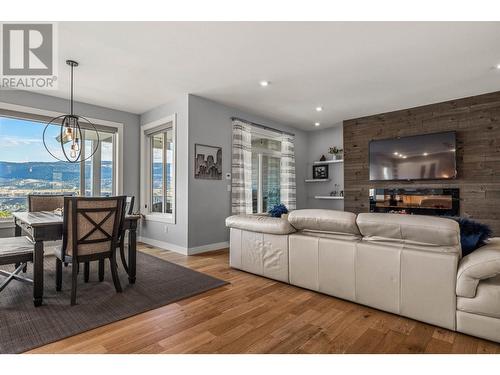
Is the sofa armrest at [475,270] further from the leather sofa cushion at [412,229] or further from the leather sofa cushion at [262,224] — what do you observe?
the leather sofa cushion at [262,224]

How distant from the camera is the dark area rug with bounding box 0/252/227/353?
193 centimetres

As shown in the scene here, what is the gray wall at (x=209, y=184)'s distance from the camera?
4473mm

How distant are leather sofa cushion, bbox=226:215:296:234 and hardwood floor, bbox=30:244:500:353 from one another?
0.65 meters

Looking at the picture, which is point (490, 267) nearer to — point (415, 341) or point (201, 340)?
point (415, 341)

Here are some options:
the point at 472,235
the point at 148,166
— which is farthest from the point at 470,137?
the point at 148,166

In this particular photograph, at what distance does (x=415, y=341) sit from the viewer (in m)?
1.84

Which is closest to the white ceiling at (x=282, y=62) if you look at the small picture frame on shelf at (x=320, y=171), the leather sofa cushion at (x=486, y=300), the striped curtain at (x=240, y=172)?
the striped curtain at (x=240, y=172)

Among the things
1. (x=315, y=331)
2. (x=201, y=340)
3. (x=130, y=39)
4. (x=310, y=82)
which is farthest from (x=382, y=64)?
(x=201, y=340)

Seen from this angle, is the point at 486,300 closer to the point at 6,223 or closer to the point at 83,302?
the point at 83,302

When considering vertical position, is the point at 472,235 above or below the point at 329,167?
below

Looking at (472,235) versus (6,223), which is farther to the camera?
(6,223)

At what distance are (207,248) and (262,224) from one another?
6.23 ft

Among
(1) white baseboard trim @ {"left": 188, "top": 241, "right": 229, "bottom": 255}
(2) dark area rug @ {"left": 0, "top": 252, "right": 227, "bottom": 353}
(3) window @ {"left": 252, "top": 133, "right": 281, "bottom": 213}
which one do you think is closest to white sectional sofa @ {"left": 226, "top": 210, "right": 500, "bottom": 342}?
(2) dark area rug @ {"left": 0, "top": 252, "right": 227, "bottom": 353}

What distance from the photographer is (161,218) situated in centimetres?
492
